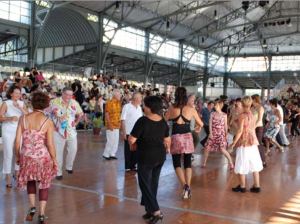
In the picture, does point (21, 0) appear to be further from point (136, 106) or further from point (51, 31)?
point (136, 106)

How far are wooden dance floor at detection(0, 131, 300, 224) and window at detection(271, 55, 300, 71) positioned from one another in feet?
137

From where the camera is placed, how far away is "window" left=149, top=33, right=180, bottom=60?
3294 centimetres

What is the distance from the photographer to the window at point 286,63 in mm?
46031

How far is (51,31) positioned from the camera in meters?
30.3

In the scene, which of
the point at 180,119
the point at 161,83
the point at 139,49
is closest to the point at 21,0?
the point at 139,49

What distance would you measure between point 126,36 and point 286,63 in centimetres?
2490

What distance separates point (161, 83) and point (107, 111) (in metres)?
35.4

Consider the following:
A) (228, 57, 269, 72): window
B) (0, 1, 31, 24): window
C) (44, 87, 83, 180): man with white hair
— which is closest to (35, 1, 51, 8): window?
(0, 1, 31, 24): window

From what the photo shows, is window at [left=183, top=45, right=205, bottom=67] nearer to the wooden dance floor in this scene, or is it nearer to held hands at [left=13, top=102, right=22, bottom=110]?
the wooden dance floor

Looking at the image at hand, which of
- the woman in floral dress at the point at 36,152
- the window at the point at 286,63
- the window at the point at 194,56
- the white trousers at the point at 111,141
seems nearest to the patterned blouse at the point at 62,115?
the white trousers at the point at 111,141

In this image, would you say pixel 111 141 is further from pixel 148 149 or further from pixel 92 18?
pixel 92 18

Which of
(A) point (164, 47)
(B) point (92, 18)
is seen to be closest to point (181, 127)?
(B) point (92, 18)

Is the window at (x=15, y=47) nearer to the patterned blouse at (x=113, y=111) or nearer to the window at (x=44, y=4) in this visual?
the window at (x=44, y=4)

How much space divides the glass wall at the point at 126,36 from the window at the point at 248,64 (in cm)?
1929
